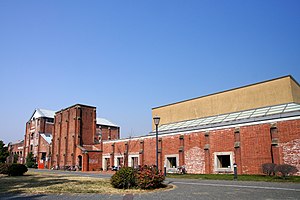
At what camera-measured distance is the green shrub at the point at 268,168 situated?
66.5 feet

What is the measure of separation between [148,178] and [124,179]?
1.22m

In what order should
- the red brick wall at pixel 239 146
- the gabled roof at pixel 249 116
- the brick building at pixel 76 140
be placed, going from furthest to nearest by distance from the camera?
1. the brick building at pixel 76 140
2. the gabled roof at pixel 249 116
3. the red brick wall at pixel 239 146

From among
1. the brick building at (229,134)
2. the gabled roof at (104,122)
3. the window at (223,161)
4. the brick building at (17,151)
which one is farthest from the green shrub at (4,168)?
the brick building at (17,151)

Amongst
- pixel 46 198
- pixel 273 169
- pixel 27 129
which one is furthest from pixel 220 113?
pixel 27 129

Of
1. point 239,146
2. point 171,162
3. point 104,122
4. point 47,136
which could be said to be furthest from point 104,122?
point 239,146

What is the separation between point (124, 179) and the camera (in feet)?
44.8

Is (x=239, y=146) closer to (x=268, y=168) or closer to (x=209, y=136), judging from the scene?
(x=209, y=136)

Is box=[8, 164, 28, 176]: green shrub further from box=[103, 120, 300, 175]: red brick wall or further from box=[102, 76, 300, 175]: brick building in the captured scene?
Answer: box=[103, 120, 300, 175]: red brick wall

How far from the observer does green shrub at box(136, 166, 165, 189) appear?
1335 cm

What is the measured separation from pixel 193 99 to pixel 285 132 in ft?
52.4

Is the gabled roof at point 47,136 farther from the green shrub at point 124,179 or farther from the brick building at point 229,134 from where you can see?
the green shrub at point 124,179

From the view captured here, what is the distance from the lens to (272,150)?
72.1 feet

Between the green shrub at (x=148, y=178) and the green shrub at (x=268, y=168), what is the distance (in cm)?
1051

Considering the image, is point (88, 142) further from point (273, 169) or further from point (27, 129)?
point (273, 169)
